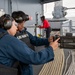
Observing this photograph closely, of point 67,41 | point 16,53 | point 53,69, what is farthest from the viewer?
point 53,69

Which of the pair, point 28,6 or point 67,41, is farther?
point 28,6

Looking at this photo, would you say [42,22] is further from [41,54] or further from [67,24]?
[41,54]

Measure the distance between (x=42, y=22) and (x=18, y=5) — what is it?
206cm

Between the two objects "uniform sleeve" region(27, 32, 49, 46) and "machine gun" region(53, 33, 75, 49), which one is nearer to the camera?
"machine gun" region(53, 33, 75, 49)

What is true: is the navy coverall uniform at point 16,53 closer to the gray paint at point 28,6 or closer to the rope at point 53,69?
the rope at point 53,69

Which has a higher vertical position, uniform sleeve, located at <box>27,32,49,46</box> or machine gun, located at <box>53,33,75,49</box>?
machine gun, located at <box>53,33,75,49</box>

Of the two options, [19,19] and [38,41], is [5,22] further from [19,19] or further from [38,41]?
[38,41]

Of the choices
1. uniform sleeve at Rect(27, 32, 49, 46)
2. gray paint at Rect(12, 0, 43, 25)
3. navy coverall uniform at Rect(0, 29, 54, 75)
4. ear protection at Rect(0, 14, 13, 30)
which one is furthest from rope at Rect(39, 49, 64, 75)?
gray paint at Rect(12, 0, 43, 25)

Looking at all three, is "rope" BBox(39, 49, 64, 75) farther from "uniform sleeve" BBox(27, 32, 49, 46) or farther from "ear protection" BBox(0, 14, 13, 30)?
"ear protection" BBox(0, 14, 13, 30)

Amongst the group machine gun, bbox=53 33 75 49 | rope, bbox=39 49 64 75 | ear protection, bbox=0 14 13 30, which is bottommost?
rope, bbox=39 49 64 75

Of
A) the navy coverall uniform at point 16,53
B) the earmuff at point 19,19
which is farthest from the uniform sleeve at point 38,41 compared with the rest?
the navy coverall uniform at point 16,53

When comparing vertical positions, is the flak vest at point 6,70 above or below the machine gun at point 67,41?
below

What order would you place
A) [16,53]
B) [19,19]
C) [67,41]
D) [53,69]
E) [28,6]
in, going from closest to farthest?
1. [16,53]
2. [67,41]
3. [19,19]
4. [53,69]
5. [28,6]

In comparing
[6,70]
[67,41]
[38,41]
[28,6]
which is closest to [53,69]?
[38,41]
